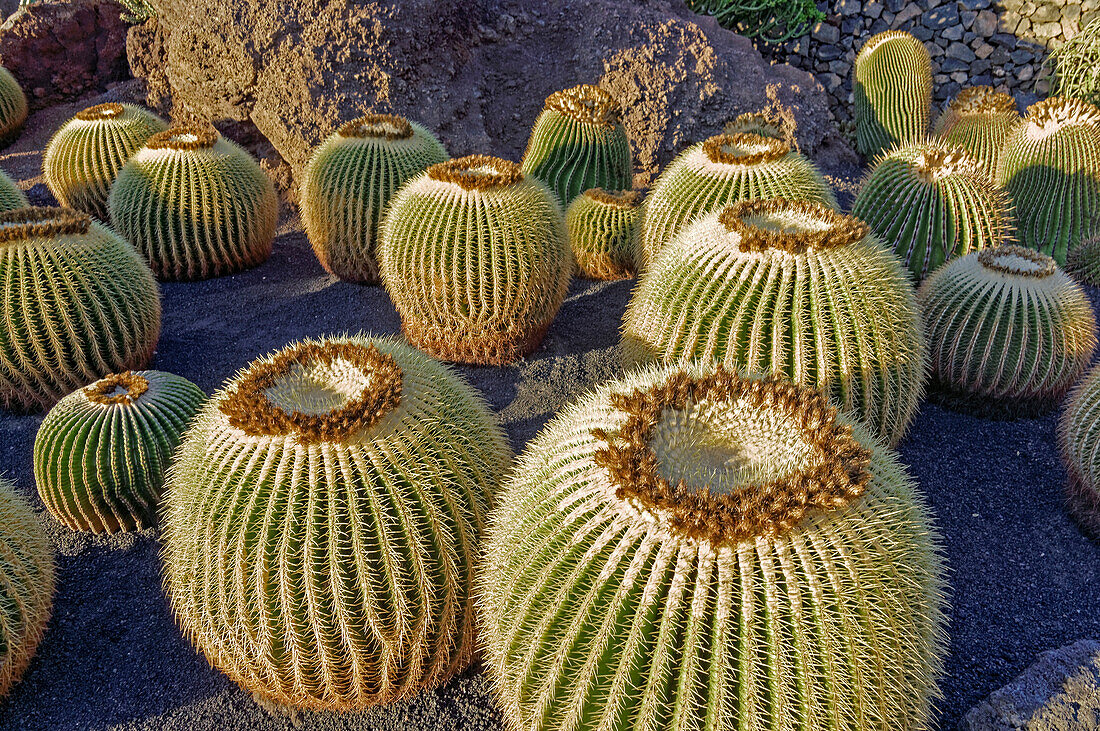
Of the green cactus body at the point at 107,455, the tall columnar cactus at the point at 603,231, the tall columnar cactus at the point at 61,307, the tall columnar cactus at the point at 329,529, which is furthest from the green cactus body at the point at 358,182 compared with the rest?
the tall columnar cactus at the point at 329,529

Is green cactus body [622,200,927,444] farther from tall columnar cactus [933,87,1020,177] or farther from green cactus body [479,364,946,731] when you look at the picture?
tall columnar cactus [933,87,1020,177]

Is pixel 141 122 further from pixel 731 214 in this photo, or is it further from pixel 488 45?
pixel 731 214

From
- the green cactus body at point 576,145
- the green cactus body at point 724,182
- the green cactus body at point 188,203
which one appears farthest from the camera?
the green cactus body at point 576,145

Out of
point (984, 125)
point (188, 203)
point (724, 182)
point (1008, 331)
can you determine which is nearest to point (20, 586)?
point (188, 203)

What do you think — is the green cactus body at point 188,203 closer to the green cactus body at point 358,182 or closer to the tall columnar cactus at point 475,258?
the green cactus body at point 358,182

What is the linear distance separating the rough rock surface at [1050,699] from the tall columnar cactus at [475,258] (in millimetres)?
3410

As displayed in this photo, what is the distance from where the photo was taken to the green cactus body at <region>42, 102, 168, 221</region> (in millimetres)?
7367

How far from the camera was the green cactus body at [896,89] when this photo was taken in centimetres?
922

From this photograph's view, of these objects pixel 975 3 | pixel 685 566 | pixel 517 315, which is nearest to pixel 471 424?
pixel 685 566

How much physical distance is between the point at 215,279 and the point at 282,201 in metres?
1.98

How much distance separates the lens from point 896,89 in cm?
926

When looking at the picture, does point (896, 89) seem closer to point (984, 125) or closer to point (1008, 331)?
point (984, 125)

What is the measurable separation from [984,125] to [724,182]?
4.43 meters

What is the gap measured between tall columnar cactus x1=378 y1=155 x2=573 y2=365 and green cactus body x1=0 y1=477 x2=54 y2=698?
2561 mm
